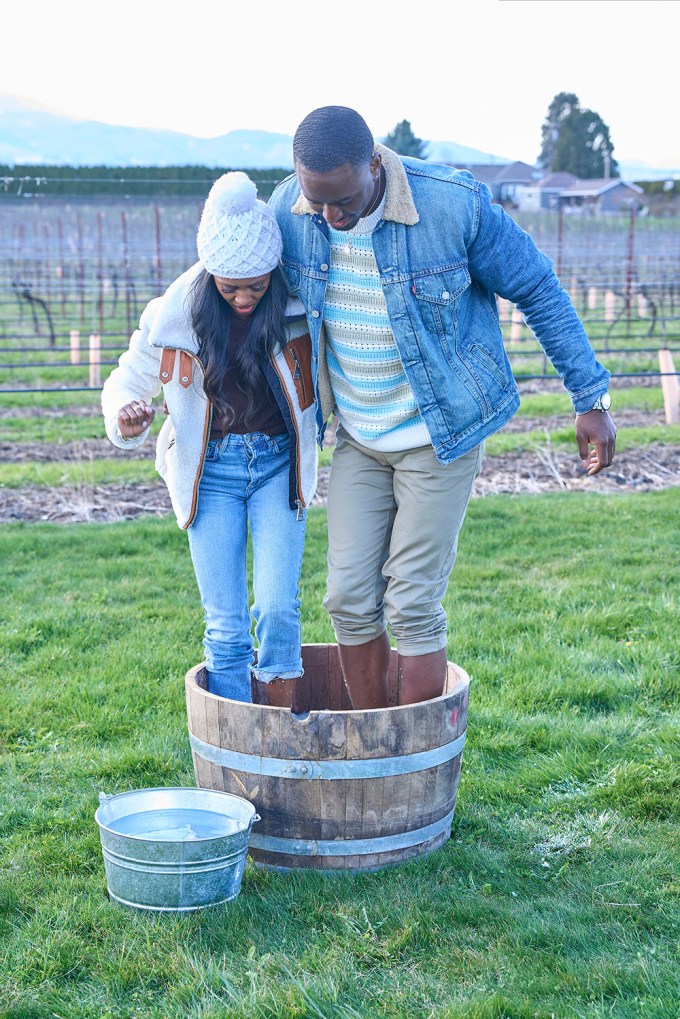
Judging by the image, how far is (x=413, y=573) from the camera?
3154 millimetres

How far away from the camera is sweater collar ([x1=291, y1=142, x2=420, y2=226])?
9.92ft

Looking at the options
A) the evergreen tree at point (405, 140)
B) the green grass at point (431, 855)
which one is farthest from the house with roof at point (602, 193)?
the green grass at point (431, 855)

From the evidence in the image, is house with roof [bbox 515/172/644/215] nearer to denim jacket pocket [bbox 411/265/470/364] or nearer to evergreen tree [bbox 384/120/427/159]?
evergreen tree [bbox 384/120/427/159]

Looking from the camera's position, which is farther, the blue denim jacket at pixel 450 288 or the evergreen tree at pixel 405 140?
the evergreen tree at pixel 405 140

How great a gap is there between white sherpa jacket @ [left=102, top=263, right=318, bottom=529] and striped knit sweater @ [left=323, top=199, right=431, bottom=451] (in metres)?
0.11

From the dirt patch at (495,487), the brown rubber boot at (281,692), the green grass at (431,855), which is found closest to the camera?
the green grass at (431,855)

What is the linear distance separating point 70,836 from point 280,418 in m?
1.37

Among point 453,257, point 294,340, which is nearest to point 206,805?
point 294,340

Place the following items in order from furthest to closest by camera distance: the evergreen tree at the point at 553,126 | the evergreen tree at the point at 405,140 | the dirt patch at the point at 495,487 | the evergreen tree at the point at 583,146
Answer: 1. the evergreen tree at the point at 553,126
2. the evergreen tree at the point at 583,146
3. the evergreen tree at the point at 405,140
4. the dirt patch at the point at 495,487

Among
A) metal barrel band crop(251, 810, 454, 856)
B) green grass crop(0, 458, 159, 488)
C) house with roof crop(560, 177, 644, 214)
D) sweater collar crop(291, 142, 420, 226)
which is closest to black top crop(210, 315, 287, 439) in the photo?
sweater collar crop(291, 142, 420, 226)

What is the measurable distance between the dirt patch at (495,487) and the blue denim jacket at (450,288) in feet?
14.5

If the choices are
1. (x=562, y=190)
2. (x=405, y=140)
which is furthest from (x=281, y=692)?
(x=562, y=190)

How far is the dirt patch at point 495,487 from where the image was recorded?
7625 millimetres

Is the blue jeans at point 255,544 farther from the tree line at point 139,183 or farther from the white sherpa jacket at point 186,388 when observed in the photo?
the tree line at point 139,183
